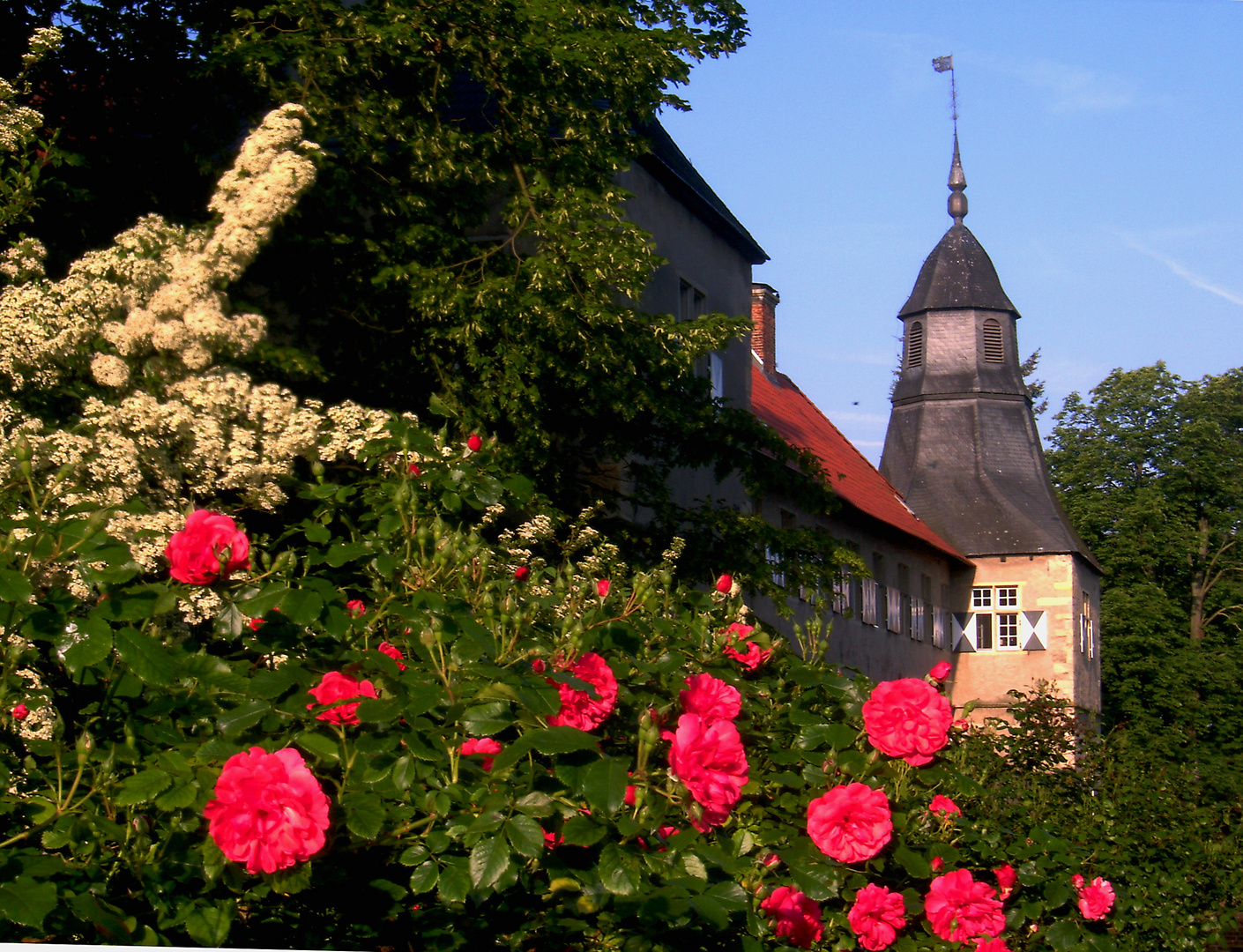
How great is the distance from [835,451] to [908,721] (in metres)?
31.6

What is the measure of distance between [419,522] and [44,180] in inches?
255

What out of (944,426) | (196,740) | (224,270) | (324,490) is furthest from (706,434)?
(944,426)

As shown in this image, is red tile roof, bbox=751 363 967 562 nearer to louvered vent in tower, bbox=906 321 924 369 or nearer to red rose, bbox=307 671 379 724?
louvered vent in tower, bbox=906 321 924 369

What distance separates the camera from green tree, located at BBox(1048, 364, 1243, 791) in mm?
39250

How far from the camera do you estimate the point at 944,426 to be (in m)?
39.9

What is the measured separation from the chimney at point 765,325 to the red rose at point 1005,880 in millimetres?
29762

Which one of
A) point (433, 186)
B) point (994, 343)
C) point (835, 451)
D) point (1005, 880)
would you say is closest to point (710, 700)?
point (1005, 880)

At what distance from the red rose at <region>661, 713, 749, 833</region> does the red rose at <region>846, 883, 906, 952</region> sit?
109 centimetres

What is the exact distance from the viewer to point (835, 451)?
113 ft

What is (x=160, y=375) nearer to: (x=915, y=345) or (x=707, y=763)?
(x=707, y=763)

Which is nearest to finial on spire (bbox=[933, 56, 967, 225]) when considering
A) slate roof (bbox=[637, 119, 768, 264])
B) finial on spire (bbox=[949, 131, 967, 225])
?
finial on spire (bbox=[949, 131, 967, 225])

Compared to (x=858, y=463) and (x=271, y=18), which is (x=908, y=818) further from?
(x=858, y=463)

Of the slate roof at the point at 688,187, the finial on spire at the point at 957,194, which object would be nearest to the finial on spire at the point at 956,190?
the finial on spire at the point at 957,194

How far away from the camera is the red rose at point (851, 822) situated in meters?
3.11
